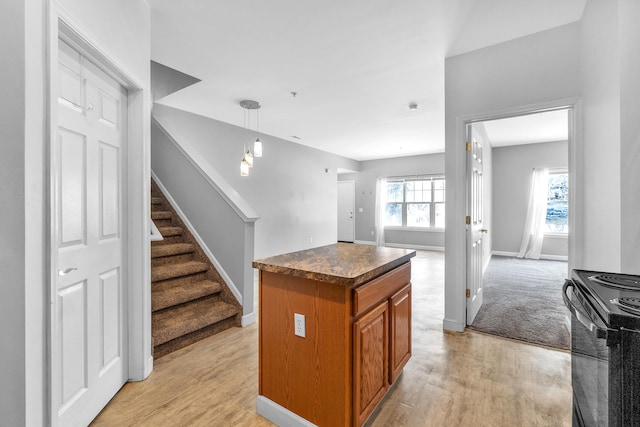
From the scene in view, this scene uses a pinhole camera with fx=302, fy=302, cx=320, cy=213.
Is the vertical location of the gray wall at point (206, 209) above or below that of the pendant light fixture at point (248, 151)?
below

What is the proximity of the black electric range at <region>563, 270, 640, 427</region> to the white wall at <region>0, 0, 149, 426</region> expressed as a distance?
189cm

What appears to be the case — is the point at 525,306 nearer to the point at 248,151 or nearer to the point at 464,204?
the point at 464,204

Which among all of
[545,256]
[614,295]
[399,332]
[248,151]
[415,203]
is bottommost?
[545,256]

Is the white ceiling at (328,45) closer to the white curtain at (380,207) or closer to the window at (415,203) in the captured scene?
the window at (415,203)

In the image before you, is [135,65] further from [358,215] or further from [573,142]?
[358,215]

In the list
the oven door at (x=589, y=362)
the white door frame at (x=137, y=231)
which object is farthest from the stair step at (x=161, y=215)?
the oven door at (x=589, y=362)

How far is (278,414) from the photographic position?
5.49ft

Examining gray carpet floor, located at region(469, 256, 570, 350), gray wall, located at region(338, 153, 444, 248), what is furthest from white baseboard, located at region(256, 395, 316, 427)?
gray wall, located at region(338, 153, 444, 248)

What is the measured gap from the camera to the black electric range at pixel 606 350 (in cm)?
73

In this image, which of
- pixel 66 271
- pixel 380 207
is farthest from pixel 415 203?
pixel 66 271

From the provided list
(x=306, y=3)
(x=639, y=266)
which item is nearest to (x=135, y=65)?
(x=306, y=3)

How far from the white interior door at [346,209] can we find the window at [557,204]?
4852mm

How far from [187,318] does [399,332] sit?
1.85 meters

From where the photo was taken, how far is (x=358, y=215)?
9250mm
